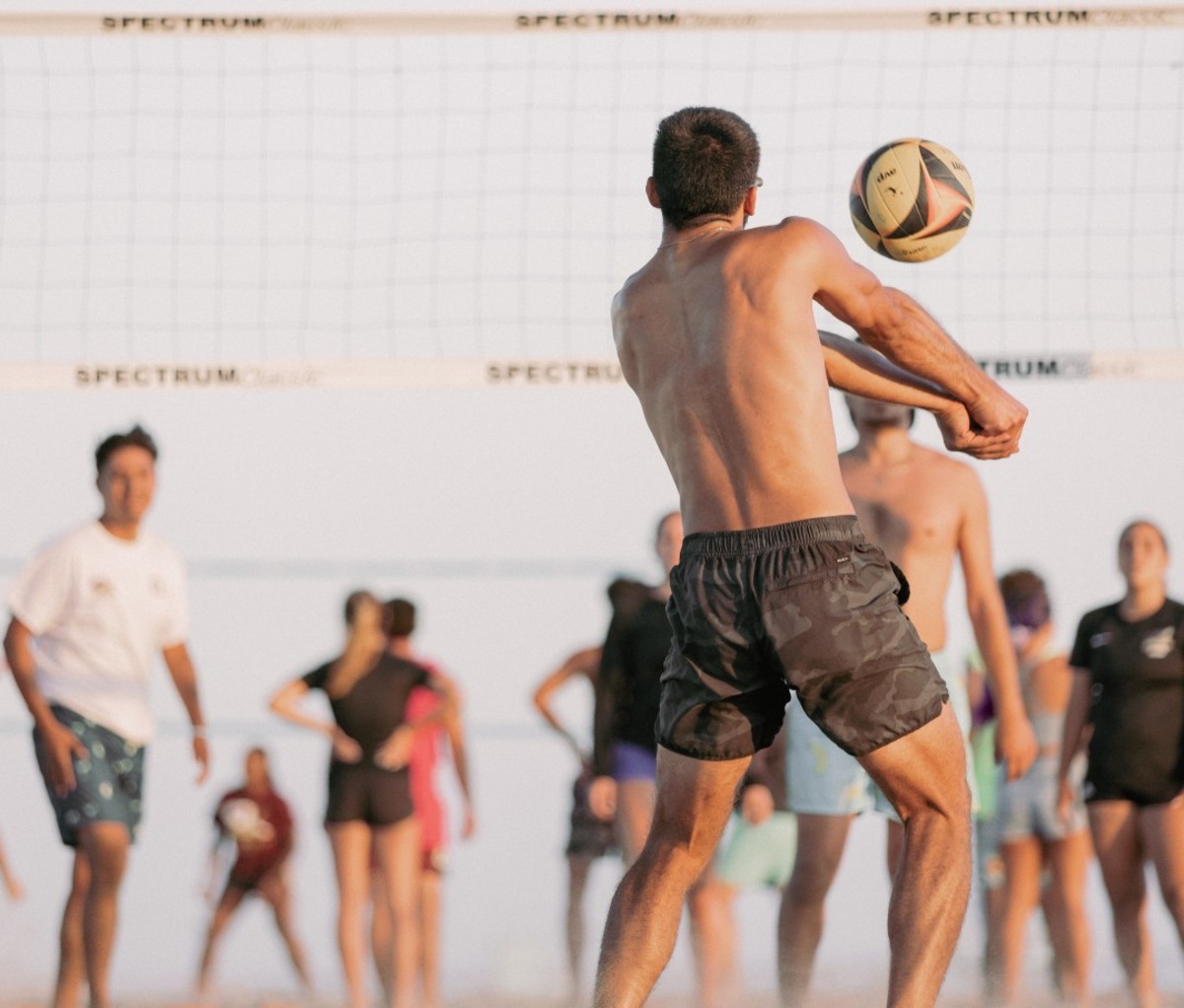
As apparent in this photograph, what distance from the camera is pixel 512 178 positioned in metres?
7.77

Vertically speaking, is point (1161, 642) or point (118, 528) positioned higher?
point (118, 528)

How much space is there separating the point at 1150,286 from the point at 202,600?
20.7ft

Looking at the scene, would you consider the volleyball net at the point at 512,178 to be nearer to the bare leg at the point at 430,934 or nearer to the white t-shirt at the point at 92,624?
the white t-shirt at the point at 92,624

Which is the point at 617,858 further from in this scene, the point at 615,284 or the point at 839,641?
the point at 839,641

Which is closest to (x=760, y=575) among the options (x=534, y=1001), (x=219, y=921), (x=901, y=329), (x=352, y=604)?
(x=901, y=329)

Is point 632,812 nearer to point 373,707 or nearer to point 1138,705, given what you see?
point 373,707

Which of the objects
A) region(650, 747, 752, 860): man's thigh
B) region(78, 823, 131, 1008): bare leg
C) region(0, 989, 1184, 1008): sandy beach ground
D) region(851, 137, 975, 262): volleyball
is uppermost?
region(851, 137, 975, 262): volleyball

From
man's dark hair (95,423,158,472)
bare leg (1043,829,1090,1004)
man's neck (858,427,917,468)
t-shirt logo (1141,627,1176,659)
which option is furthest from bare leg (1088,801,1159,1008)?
man's dark hair (95,423,158,472)

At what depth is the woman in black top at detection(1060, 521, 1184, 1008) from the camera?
22.6 ft

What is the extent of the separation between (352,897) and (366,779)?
44 cm

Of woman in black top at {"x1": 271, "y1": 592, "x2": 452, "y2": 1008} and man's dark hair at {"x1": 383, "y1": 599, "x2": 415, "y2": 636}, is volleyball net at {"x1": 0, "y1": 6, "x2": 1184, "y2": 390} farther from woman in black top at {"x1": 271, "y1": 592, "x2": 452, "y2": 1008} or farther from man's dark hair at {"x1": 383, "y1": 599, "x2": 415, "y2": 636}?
woman in black top at {"x1": 271, "y1": 592, "x2": 452, "y2": 1008}

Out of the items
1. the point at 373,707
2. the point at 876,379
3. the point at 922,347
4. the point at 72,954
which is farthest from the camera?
the point at 373,707

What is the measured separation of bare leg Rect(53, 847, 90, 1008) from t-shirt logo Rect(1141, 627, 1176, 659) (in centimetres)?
364

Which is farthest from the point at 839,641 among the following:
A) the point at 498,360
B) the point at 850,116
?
the point at 850,116
